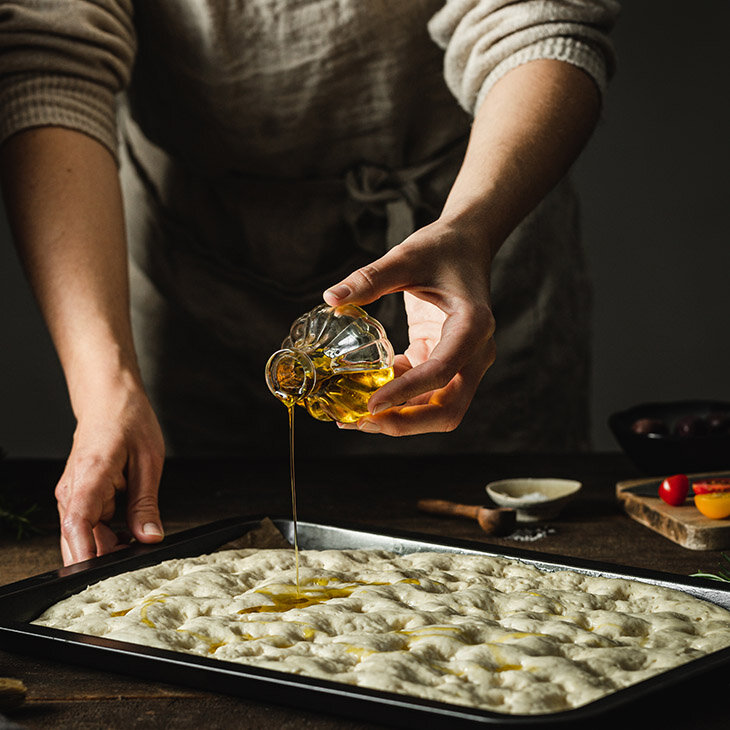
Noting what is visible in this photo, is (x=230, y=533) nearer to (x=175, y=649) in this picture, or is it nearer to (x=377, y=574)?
(x=377, y=574)

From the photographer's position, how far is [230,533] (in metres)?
1.49

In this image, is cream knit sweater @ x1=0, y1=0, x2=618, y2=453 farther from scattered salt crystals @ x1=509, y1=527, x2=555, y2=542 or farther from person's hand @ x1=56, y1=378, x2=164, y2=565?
scattered salt crystals @ x1=509, y1=527, x2=555, y2=542

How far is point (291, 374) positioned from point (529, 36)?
91 centimetres

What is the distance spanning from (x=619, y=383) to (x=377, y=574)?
3508mm

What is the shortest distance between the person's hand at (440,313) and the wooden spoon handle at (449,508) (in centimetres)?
37

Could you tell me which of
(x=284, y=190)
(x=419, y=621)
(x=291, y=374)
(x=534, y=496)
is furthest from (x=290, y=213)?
(x=419, y=621)

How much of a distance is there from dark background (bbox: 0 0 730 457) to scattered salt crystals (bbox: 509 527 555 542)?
2977 mm

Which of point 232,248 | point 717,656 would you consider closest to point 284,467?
point 232,248

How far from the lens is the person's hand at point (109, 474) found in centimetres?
143

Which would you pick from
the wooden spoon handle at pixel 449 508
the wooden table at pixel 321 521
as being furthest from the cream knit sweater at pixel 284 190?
the wooden spoon handle at pixel 449 508

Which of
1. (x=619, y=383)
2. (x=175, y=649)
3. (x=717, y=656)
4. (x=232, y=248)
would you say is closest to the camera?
(x=717, y=656)

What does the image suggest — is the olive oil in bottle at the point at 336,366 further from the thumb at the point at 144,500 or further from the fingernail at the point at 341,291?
the thumb at the point at 144,500

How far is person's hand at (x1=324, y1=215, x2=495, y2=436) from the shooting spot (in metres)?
1.18

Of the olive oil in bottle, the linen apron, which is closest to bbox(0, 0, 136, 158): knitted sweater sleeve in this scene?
the linen apron
